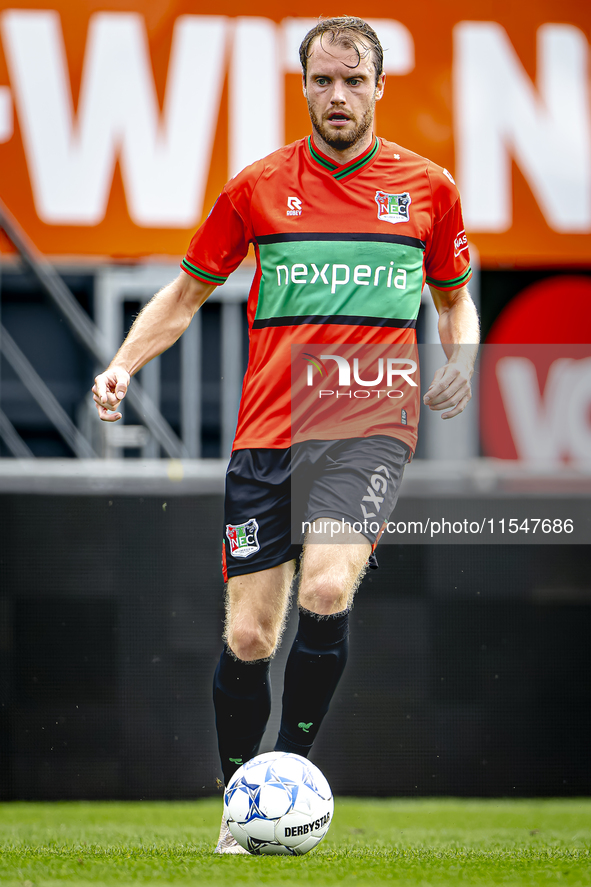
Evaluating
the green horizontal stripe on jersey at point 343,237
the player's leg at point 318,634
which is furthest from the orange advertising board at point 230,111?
the player's leg at point 318,634

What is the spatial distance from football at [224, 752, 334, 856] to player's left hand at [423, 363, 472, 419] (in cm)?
104

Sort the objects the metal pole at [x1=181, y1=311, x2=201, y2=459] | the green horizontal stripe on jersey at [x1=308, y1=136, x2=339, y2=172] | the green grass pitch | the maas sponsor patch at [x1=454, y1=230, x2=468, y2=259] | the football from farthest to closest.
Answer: the metal pole at [x1=181, y1=311, x2=201, y2=459] → the maas sponsor patch at [x1=454, y1=230, x2=468, y2=259] → the green horizontal stripe on jersey at [x1=308, y1=136, x2=339, y2=172] → the football → the green grass pitch

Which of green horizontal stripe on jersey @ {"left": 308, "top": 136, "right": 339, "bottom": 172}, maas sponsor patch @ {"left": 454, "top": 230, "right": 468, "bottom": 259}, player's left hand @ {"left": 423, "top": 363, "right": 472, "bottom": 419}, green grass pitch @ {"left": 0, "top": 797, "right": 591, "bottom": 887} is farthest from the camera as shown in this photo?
maas sponsor patch @ {"left": 454, "top": 230, "right": 468, "bottom": 259}

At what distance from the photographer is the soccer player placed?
124 inches

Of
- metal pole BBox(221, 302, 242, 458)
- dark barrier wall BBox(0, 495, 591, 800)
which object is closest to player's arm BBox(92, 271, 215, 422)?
dark barrier wall BBox(0, 495, 591, 800)

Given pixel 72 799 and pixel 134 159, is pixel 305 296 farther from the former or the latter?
pixel 134 159

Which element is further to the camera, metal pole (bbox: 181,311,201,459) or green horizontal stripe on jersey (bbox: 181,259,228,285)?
metal pole (bbox: 181,311,201,459)

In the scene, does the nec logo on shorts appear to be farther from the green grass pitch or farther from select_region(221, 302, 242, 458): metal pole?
select_region(221, 302, 242, 458): metal pole

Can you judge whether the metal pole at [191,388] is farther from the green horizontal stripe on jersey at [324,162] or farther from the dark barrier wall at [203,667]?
the green horizontal stripe on jersey at [324,162]

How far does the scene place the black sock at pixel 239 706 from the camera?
331 cm

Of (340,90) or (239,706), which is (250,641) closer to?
(239,706)

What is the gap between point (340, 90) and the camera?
3.16m

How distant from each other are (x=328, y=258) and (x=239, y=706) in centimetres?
133

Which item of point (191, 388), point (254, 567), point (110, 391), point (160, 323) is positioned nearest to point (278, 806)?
point (254, 567)
